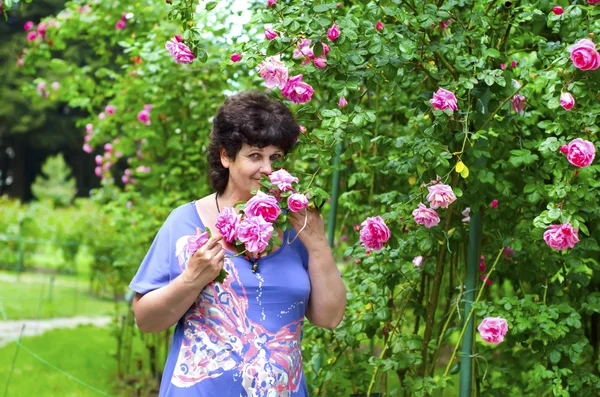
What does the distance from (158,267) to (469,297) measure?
119 centimetres

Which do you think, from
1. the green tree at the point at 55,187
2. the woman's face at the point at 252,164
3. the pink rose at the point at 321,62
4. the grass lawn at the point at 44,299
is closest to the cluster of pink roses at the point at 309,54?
the pink rose at the point at 321,62

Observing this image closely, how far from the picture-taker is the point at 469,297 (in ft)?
9.07

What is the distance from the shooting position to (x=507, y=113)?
2.70m

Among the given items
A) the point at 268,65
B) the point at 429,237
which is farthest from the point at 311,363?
the point at 268,65

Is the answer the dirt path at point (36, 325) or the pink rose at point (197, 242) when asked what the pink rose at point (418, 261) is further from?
the dirt path at point (36, 325)

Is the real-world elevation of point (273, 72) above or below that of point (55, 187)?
above

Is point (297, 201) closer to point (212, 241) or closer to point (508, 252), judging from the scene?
point (212, 241)

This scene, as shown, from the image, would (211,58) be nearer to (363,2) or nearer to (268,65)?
(363,2)

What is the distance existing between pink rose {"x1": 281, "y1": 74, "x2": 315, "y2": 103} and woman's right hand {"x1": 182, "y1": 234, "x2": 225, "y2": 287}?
54cm

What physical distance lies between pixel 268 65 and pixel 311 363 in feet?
5.04

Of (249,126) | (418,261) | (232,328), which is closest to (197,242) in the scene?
(232,328)

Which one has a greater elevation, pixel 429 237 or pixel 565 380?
pixel 429 237

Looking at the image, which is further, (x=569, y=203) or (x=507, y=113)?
(x=507, y=113)

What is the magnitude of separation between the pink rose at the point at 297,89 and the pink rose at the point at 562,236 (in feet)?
2.55
